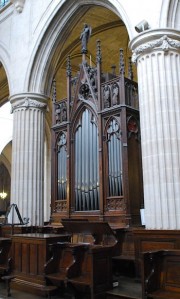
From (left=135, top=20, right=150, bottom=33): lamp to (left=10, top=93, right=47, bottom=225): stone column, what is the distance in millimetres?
3925

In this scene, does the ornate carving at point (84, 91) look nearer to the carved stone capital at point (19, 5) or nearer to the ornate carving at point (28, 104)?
the ornate carving at point (28, 104)

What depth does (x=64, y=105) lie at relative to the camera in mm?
8820

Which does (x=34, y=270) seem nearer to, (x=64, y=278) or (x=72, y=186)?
(x=64, y=278)

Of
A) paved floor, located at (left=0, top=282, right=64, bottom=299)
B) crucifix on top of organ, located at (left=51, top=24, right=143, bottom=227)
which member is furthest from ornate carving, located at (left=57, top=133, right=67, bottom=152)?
paved floor, located at (left=0, top=282, right=64, bottom=299)

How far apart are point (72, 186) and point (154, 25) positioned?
3.88 m

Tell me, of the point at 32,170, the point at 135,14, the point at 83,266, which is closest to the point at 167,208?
the point at 83,266

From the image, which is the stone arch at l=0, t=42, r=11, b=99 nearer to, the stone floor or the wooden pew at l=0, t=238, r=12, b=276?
the wooden pew at l=0, t=238, r=12, b=276

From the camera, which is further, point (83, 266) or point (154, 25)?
point (154, 25)

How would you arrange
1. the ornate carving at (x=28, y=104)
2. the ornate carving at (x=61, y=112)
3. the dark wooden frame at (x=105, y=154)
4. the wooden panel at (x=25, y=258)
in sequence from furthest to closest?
the ornate carving at (x=28, y=104), the ornate carving at (x=61, y=112), the dark wooden frame at (x=105, y=154), the wooden panel at (x=25, y=258)

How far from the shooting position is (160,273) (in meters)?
4.02

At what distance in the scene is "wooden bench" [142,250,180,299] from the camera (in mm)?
3846

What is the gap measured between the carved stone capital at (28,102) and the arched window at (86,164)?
1807 mm

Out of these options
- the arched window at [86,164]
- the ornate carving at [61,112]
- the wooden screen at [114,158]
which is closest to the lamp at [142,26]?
the wooden screen at [114,158]

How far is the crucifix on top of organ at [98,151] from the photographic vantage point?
23.0 ft
